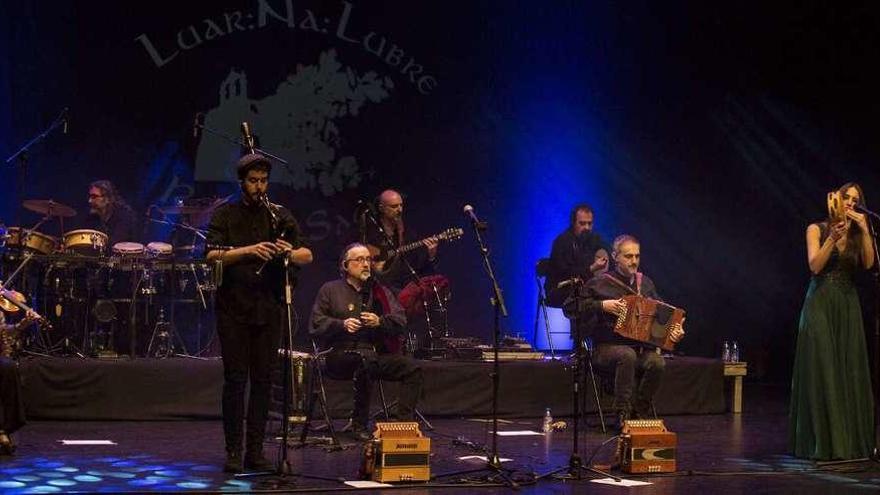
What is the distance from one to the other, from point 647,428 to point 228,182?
6099mm

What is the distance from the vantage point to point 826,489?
23.0ft

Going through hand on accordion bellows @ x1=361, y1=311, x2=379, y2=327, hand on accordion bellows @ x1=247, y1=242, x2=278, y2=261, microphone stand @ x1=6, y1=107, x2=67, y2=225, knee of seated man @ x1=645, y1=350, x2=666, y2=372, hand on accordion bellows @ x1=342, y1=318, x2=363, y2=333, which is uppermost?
microphone stand @ x1=6, y1=107, x2=67, y2=225

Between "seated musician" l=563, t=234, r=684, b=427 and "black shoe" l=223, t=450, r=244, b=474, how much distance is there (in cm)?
341

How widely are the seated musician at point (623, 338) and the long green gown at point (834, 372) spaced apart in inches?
64.0

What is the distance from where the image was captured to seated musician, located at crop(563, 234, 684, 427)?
9.52 m

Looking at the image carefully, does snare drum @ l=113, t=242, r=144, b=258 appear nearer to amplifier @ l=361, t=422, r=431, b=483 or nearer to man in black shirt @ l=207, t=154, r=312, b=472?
man in black shirt @ l=207, t=154, r=312, b=472

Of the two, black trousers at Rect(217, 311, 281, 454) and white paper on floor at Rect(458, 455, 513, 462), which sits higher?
black trousers at Rect(217, 311, 281, 454)

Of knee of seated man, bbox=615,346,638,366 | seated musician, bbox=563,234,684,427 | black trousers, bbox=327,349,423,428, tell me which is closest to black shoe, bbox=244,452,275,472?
black trousers, bbox=327,349,423,428

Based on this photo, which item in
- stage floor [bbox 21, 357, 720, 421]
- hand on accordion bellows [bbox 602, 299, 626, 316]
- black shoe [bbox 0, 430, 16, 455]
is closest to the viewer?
black shoe [bbox 0, 430, 16, 455]

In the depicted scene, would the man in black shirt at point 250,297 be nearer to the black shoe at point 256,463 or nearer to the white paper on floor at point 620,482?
the black shoe at point 256,463

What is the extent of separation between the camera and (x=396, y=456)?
6.93 meters

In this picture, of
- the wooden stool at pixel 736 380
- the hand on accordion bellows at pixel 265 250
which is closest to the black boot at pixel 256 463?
the hand on accordion bellows at pixel 265 250

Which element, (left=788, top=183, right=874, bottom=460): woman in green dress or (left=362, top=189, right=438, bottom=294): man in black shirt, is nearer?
(left=788, top=183, right=874, bottom=460): woman in green dress

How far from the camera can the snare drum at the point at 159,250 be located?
11008mm
